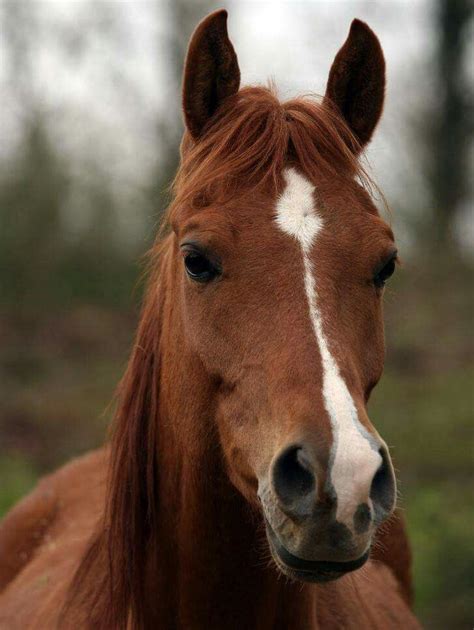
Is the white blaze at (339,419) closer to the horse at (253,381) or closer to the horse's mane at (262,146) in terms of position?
the horse at (253,381)

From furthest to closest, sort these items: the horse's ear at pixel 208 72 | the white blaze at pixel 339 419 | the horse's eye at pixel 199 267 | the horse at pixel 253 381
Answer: the horse's ear at pixel 208 72, the horse's eye at pixel 199 267, the horse at pixel 253 381, the white blaze at pixel 339 419

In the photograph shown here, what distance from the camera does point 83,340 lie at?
13750mm

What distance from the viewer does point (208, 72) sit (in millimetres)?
2898

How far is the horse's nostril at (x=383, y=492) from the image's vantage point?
2.09 metres

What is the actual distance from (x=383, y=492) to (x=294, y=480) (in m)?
0.22

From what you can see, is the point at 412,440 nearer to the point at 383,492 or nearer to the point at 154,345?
the point at 154,345

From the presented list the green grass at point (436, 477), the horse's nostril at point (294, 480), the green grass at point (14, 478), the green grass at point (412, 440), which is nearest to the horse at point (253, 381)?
the horse's nostril at point (294, 480)

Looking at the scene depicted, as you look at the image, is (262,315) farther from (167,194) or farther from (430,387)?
(430,387)

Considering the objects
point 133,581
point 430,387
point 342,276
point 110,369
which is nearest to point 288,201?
point 342,276

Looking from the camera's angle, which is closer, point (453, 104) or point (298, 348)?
point (298, 348)

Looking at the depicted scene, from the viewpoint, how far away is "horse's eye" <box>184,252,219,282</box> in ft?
8.34

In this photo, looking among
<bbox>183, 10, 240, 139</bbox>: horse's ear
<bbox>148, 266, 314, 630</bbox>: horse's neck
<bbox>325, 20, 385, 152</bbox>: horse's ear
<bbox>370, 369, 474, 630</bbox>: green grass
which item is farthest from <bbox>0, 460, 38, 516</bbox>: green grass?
<bbox>325, 20, 385, 152</bbox>: horse's ear

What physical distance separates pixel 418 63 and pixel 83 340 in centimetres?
844

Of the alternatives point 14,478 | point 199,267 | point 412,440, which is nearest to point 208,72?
point 199,267
